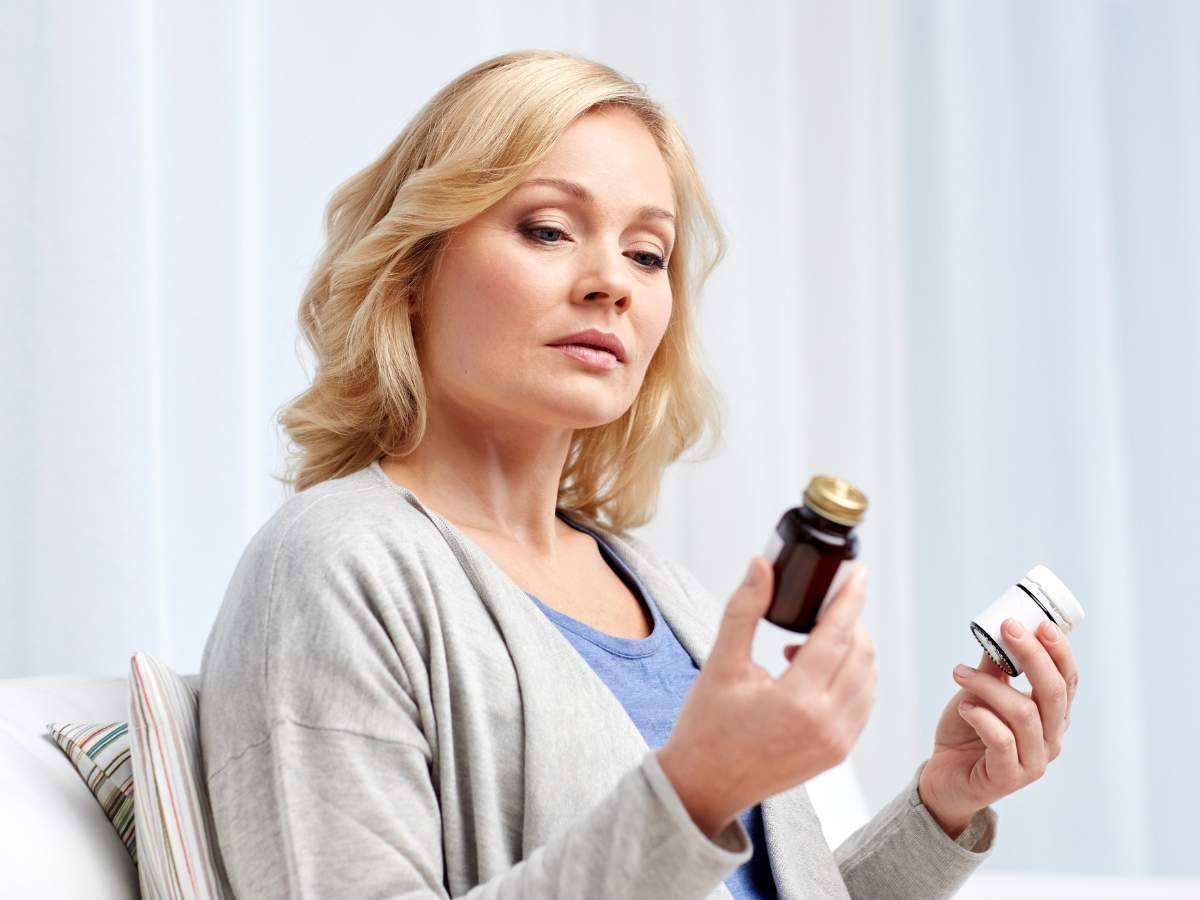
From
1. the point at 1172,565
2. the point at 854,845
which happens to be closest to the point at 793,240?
the point at 1172,565

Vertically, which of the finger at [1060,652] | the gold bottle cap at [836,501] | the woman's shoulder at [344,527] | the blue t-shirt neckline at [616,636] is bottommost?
the blue t-shirt neckline at [616,636]

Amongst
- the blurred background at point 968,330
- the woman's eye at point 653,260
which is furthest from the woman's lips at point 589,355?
the blurred background at point 968,330

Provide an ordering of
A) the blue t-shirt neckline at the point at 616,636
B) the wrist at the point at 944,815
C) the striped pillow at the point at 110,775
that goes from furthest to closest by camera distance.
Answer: the wrist at the point at 944,815
the blue t-shirt neckline at the point at 616,636
the striped pillow at the point at 110,775

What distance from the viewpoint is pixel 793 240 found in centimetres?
242

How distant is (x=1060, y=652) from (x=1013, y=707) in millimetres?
65

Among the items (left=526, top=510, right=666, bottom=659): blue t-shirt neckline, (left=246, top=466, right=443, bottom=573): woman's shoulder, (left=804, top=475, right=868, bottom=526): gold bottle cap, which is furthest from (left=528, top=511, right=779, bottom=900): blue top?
(left=804, top=475, right=868, bottom=526): gold bottle cap

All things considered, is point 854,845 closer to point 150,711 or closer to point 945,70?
point 150,711

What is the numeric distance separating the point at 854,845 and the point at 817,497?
665 millimetres

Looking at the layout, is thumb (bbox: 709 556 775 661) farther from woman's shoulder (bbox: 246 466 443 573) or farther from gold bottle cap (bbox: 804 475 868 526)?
woman's shoulder (bbox: 246 466 443 573)

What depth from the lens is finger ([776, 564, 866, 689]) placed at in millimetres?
705

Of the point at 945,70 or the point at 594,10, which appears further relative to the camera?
the point at 945,70

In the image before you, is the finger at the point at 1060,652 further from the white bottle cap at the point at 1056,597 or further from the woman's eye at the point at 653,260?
the woman's eye at the point at 653,260

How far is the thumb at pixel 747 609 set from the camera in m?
0.70

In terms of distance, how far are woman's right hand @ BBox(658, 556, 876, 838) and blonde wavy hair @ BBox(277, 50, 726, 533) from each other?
0.49 metres
